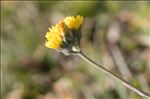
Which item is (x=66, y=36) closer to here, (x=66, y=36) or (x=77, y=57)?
(x=66, y=36)

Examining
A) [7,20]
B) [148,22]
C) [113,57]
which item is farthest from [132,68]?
[7,20]

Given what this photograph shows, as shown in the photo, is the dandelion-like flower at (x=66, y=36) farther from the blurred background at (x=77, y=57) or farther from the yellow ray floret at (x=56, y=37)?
the blurred background at (x=77, y=57)

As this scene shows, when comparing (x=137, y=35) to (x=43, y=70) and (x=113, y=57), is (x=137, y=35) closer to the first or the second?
(x=113, y=57)

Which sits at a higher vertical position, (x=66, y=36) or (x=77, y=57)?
(x=66, y=36)

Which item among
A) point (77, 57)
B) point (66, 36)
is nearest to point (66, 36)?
point (66, 36)

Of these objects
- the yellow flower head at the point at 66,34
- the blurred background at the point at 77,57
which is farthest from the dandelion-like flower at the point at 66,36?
the blurred background at the point at 77,57

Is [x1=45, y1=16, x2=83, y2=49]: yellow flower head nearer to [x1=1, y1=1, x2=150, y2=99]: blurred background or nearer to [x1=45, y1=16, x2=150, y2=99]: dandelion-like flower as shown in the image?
[x1=45, y1=16, x2=150, y2=99]: dandelion-like flower

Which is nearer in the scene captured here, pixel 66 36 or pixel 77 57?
pixel 66 36
